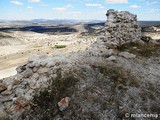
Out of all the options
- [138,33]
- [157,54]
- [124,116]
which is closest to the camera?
[124,116]

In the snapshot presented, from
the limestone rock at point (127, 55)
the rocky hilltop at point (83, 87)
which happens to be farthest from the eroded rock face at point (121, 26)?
the rocky hilltop at point (83, 87)

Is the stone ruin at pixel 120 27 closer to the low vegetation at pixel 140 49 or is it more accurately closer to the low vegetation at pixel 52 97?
the low vegetation at pixel 140 49

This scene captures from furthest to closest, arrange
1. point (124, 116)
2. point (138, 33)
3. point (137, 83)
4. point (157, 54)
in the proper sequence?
point (138, 33) < point (157, 54) < point (137, 83) < point (124, 116)

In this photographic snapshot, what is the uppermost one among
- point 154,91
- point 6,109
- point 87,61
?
point 87,61

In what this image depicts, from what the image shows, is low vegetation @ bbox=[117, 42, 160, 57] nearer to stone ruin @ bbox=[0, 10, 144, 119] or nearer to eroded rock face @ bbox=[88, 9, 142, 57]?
eroded rock face @ bbox=[88, 9, 142, 57]

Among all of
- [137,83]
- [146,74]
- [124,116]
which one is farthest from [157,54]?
[124,116]

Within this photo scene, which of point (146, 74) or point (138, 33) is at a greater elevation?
point (138, 33)

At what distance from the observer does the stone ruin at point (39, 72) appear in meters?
14.4

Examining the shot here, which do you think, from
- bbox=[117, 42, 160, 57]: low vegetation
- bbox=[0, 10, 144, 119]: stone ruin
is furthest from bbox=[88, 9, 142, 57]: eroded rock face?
bbox=[117, 42, 160, 57]: low vegetation

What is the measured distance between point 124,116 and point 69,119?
9.58 ft

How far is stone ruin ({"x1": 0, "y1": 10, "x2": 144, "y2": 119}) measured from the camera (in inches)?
567

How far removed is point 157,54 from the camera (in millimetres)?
20672

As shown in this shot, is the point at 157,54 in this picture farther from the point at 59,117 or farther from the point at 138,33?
the point at 59,117

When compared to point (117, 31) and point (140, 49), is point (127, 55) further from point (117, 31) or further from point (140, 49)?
point (117, 31)
